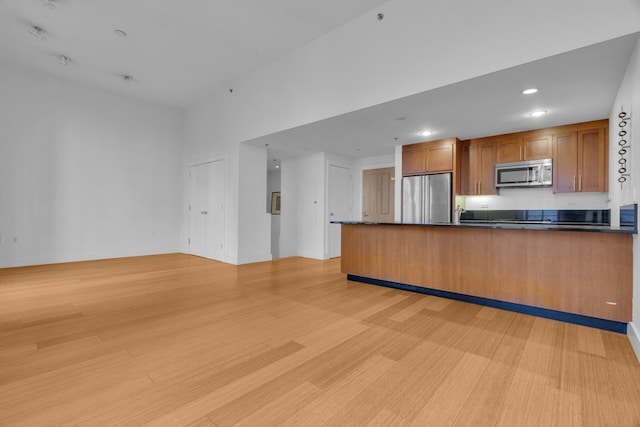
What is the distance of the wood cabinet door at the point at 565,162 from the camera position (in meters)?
4.24

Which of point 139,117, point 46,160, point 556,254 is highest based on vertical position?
point 139,117

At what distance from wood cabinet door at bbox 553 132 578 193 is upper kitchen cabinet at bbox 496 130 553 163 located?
0.34 ft

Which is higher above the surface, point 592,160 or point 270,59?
point 270,59

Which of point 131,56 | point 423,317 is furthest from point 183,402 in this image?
point 131,56

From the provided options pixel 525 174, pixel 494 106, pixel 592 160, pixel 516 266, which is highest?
pixel 494 106

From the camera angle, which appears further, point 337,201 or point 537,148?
point 337,201

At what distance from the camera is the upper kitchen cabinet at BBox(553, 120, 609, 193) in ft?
13.2

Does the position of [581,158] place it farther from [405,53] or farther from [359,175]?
[359,175]

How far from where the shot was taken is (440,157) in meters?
5.15

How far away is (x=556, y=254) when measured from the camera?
2.71 meters

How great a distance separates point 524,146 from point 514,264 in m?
2.62

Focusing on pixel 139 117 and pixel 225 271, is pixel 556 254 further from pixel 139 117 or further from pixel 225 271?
pixel 139 117

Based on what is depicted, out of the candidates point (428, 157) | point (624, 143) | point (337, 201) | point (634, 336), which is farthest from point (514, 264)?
point (337, 201)

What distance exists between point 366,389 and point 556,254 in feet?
7.41
